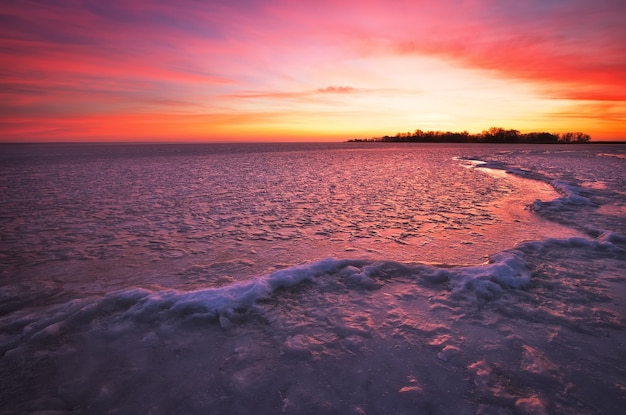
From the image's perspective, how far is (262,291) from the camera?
4.55m

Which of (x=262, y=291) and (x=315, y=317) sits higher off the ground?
(x=262, y=291)

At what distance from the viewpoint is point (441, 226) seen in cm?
809

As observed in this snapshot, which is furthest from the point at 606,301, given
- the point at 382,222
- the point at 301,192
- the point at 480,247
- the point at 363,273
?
the point at 301,192

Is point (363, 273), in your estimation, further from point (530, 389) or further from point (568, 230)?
point (568, 230)

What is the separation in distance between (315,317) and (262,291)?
981 millimetres

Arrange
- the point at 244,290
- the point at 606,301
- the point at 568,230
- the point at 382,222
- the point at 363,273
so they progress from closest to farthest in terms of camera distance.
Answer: the point at 606,301 → the point at 244,290 → the point at 363,273 → the point at 568,230 → the point at 382,222

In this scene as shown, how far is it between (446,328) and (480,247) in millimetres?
3423

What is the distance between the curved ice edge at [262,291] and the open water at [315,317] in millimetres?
26

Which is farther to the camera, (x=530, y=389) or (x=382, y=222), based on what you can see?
(x=382, y=222)

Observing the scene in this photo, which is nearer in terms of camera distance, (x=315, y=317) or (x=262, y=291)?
(x=315, y=317)

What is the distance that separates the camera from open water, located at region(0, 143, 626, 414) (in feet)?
8.93

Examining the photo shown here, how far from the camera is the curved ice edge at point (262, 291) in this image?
395 centimetres

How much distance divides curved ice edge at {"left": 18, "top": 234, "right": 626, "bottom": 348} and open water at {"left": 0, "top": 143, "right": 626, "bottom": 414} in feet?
0.09

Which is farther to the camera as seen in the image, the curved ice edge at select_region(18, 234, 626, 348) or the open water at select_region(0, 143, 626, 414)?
the curved ice edge at select_region(18, 234, 626, 348)
